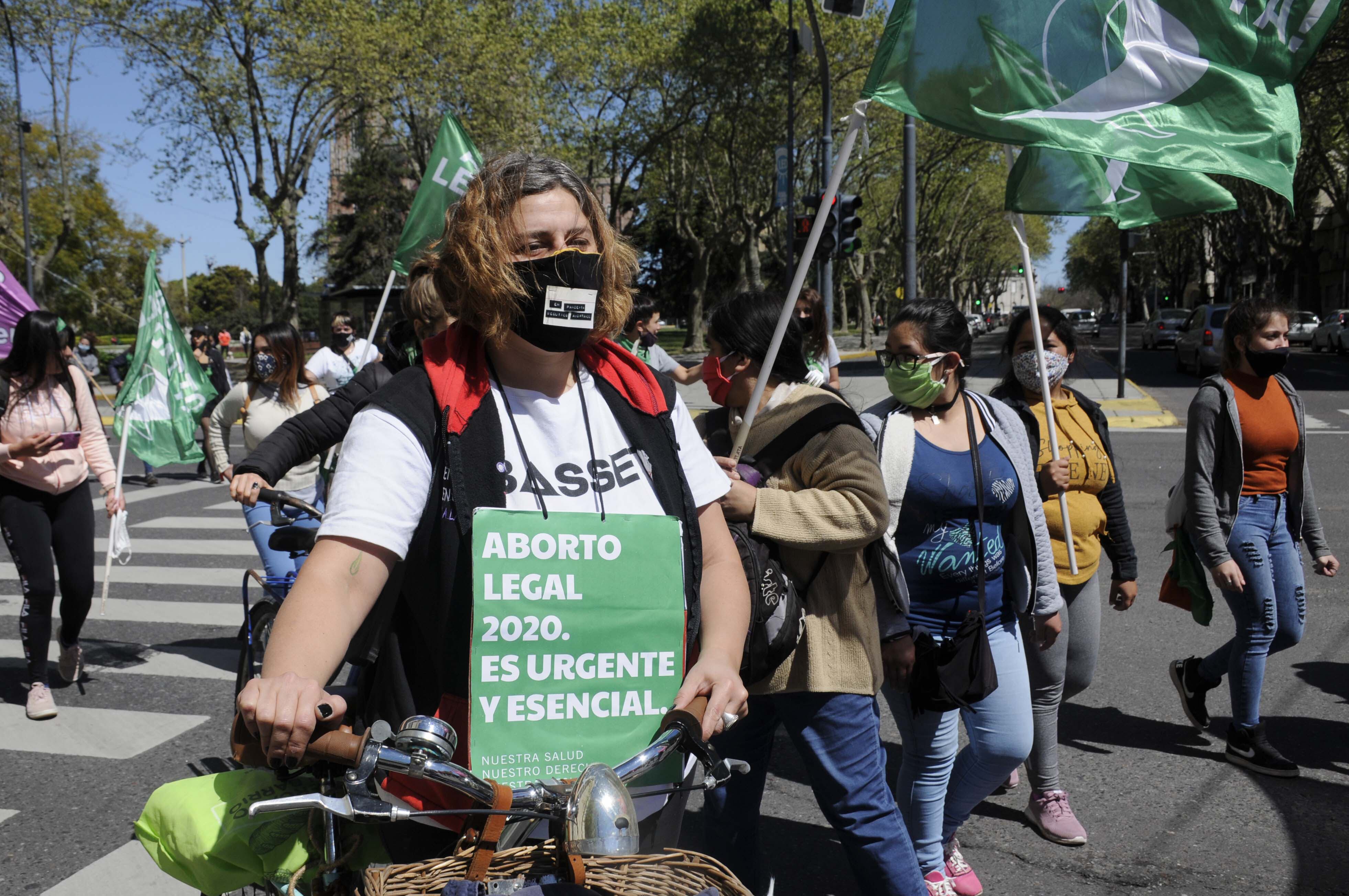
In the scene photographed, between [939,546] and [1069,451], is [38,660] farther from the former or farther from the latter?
[1069,451]

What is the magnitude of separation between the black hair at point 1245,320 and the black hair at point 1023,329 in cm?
58

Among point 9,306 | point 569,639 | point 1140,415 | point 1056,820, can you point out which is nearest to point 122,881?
point 569,639

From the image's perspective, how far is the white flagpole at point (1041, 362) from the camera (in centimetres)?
371

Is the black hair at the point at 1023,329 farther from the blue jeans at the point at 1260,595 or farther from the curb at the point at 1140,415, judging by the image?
the curb at the point at 1140,415

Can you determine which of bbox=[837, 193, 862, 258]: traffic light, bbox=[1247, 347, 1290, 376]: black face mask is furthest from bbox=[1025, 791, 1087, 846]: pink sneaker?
bbox=[837, 193, 862, 258]: traffic light

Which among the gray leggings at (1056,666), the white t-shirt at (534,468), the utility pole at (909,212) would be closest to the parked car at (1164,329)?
the utility pole at (909,212)

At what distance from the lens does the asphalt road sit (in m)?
3.58

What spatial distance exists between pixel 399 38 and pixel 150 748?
23268 mm

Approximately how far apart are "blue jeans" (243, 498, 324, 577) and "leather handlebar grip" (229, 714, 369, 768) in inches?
135

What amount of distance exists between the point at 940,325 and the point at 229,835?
2484mm

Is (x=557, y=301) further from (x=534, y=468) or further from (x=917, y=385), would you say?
(x=917, y=385)

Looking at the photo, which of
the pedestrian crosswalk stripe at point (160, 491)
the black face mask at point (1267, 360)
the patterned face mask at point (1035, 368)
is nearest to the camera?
the patterned face mask at point (1035, 368)


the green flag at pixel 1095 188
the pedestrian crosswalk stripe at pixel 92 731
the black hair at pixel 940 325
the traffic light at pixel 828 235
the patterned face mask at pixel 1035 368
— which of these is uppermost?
the traffic light at pixel 828 235

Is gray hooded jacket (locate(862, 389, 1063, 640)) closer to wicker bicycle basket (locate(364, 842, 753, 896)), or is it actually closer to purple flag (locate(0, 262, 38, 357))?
wicker bicycle basket (locate(364, 842, 753, 896))
